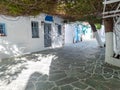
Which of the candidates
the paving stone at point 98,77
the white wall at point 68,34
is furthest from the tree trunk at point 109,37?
the white wall at point 68,34

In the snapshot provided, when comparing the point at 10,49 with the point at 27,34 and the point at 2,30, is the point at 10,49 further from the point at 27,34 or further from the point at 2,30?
the point at 27,34

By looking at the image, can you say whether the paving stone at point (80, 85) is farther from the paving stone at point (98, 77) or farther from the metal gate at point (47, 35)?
the metal gate at point (47, 35)

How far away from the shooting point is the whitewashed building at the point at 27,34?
7961mm

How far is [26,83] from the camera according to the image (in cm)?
446

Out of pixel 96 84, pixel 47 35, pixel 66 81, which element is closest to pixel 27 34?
pixel 47 35

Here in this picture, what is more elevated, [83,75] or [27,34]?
[27,34]

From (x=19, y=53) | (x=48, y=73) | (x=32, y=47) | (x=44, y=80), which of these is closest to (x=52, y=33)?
(x=32, y=47)

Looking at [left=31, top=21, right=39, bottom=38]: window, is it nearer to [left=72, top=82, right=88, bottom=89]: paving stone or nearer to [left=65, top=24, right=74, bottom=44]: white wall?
[left=72, top=82, right=88, bottom=89]: paving stone

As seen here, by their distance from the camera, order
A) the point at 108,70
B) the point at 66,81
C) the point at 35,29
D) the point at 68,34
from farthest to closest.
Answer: the point at 68,34
the point at 35,29
the point at 108,70
the point at 66,81

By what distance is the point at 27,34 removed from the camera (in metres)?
9.61

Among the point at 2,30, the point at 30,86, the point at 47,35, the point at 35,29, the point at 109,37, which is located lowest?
the point at 30,86

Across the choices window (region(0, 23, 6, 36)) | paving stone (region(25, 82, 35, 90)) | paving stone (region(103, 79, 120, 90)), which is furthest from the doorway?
paving stone (region(103, 79, 120, 90))

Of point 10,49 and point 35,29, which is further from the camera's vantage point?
point 35,29

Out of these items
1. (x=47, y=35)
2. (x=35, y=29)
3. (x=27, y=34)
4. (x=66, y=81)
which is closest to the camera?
(x=66, y=81)
